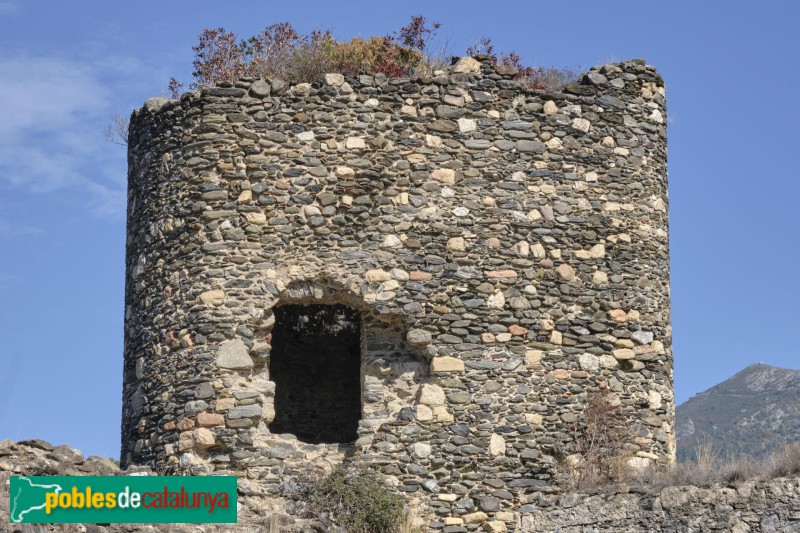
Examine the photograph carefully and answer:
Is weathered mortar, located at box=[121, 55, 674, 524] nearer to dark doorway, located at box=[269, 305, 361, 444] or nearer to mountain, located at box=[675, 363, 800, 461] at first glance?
dark doorway, located at box=[269, 305, 361, 444]

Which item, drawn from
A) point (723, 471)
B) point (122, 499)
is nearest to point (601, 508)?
point (723, 471)

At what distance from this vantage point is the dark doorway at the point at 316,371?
53.8 feet

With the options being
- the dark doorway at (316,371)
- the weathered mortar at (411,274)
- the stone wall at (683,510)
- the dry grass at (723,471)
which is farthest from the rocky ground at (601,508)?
the dark doorway at (316,371)

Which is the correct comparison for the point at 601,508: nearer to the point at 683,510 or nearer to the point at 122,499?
the point at 683,510

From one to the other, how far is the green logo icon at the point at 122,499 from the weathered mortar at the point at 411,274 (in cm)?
45

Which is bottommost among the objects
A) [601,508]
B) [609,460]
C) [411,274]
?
[601,508]

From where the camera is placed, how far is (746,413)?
3653 centimetres

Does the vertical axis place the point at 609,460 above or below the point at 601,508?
above

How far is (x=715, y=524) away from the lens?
38.4 ft

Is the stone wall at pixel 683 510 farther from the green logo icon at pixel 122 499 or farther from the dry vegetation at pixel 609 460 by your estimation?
the green logo icon at pixel 122 499

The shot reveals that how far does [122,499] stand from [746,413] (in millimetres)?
27777

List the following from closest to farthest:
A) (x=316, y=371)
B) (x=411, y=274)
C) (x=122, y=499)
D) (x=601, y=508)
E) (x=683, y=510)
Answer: (x=122, y=499)
(x=683, y=510)
(x=601, y=508)
(x=411, y=274)
(x=316, y=371)

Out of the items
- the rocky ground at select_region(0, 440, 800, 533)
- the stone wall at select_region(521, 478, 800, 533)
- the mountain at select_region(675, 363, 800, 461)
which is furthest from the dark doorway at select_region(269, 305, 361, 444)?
the mountain at select_region(675, 363, 800, 461)

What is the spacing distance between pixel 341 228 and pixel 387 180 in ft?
2.26
